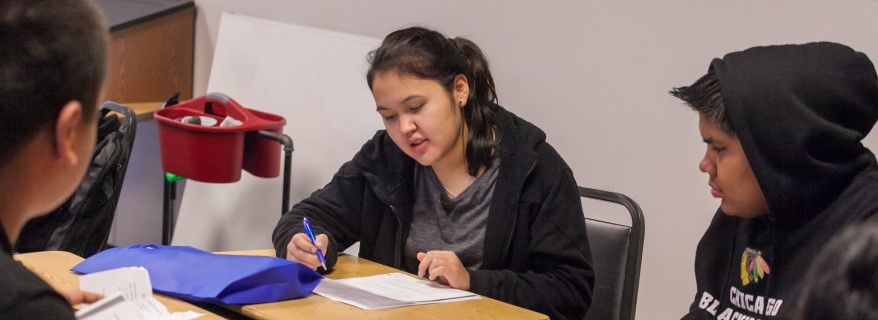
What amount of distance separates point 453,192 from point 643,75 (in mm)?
950

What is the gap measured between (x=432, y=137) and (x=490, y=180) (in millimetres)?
187

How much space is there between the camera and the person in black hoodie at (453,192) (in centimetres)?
217

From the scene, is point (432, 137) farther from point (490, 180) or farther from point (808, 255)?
point (808, 255)

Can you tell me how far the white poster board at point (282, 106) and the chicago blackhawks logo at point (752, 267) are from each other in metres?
1.86

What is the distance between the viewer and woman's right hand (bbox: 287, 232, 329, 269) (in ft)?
6.76

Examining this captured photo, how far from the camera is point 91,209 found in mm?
2615

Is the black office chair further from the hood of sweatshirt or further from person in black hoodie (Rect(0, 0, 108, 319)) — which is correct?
person in black hoodie (Rect(0, 0, 108, 319))

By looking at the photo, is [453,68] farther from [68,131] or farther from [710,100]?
[68,131]

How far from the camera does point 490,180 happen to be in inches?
91.0

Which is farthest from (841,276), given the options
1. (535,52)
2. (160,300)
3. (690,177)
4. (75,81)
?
(535,52)

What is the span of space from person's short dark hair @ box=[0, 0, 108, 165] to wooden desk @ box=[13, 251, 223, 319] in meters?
0.74

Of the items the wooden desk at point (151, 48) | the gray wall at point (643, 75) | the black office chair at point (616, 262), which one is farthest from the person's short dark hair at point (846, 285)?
the wooden desk at point (151, 48)

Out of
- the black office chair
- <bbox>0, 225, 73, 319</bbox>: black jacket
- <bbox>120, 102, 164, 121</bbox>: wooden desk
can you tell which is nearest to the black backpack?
the black office chair

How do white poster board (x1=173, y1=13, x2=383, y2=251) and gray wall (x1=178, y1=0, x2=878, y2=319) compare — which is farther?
white poster board (x1=173, y1=13, x2=383, y2=251)
